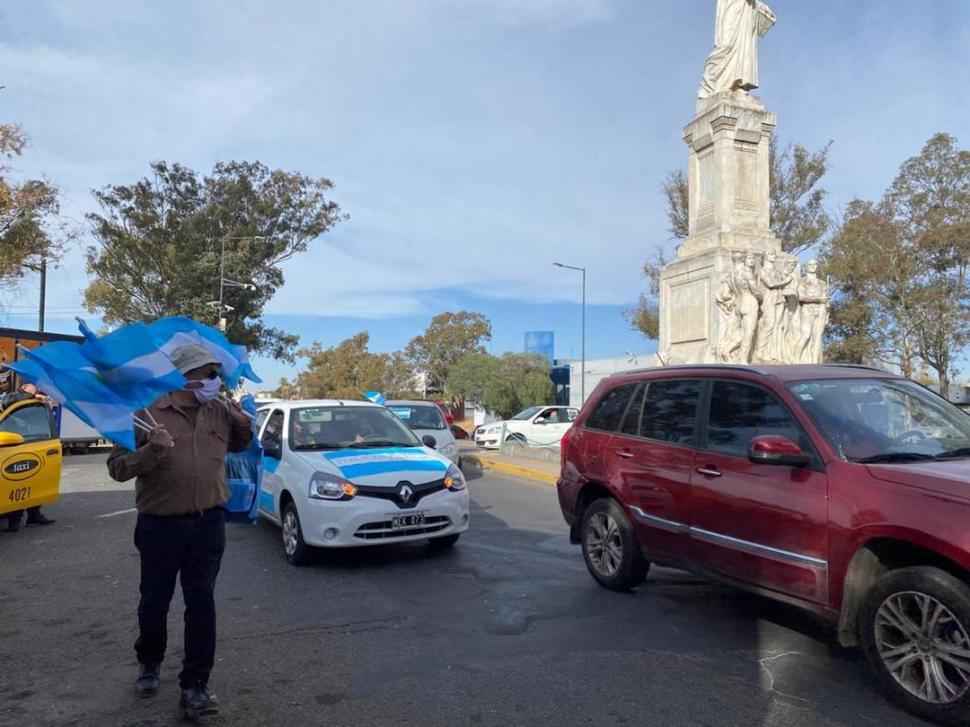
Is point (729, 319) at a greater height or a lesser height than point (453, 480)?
greater

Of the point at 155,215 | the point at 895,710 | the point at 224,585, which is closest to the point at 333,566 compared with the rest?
the point at 224,585

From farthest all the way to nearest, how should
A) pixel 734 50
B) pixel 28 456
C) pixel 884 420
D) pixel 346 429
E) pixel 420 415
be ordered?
pixel 734 50, pixel 420 415, pixel 28 456, pixel 346 429, pixel 884 420

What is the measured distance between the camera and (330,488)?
686cm

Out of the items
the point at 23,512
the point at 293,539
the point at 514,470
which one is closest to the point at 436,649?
the point at 293,539

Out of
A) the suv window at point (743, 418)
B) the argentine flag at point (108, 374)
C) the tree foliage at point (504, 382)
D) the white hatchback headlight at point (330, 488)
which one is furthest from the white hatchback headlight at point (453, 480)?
the tree foliage at point (504, 382)

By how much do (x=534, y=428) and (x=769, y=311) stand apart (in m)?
10.5

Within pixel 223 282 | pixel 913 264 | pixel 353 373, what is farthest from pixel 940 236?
pixel 353 373

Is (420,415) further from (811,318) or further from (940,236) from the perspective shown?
(940,236)

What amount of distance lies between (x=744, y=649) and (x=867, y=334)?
34.2 m

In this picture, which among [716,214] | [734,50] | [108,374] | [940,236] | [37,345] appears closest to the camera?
[108,374]

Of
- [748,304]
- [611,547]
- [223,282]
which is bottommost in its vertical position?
[611,547]

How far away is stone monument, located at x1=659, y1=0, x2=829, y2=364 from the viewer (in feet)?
47.3

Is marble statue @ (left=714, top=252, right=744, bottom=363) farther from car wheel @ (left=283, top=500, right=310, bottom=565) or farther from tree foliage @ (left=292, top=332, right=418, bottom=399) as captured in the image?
tree foliage @ (left=292, top=332, right=418, bottom=399)

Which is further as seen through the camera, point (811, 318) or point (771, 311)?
point (811, 318)
